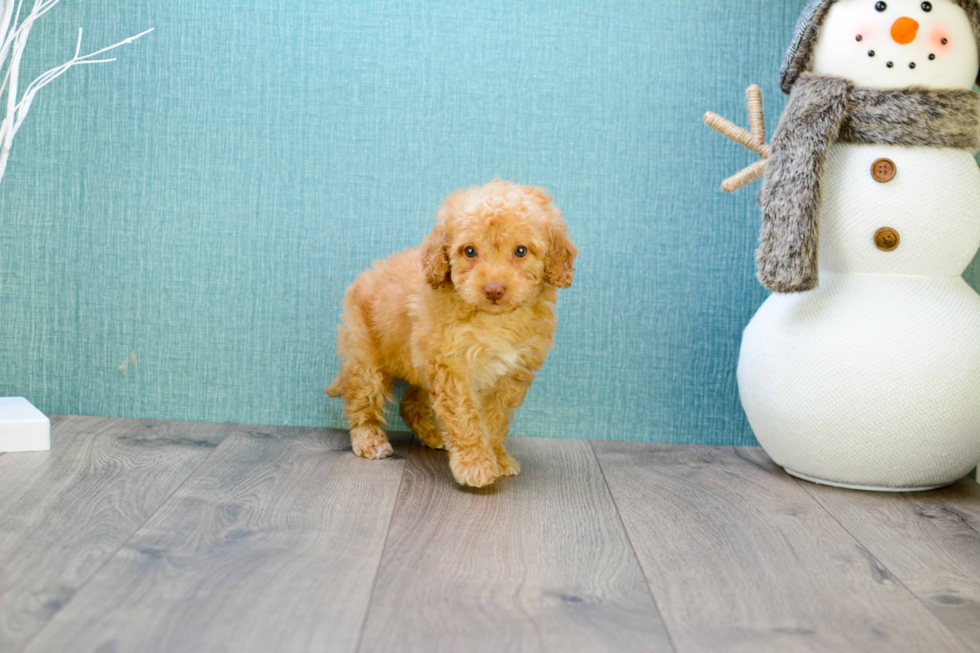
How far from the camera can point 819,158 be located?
6.00 ft

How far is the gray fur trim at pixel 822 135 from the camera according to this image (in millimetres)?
1825

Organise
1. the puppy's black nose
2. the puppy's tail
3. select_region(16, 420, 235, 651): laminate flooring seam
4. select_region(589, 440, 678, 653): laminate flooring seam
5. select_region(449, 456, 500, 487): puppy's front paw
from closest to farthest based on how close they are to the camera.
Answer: select_region(16, 420, 235, 651): laminate flooring seam
select_region(589, 440, 678, 653): laminate flooring seam
the puppy's black nose
select_region(449, 456, 500, 487): puppy's front paw
the puppy's tail

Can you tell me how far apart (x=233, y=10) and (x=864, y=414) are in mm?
1862

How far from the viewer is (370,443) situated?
A: 6.84 ft

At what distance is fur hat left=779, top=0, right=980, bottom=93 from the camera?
1.86m

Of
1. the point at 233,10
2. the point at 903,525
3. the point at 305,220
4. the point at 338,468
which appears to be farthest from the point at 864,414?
the point at 233,10

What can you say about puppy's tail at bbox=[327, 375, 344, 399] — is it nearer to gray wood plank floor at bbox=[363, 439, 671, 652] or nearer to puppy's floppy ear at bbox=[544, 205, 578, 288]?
gray wood plank floor at bbox=[363, 439, 671, 652]

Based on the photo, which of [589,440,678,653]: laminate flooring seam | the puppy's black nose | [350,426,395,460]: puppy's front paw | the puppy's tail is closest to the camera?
[589,440,678,653]: laminate flooring seam

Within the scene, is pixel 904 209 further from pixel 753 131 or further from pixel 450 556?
pixel 450 556

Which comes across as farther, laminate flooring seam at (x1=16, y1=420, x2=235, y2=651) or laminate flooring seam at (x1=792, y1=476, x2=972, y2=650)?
laminate flooring seam at (x1=792, y1=476, x2=972, y2=650)

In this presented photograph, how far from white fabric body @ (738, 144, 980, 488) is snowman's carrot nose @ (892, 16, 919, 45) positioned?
23 centimetres

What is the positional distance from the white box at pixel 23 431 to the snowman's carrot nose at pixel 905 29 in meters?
2.09

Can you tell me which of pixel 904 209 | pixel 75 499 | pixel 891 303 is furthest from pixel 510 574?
pixel 904 209

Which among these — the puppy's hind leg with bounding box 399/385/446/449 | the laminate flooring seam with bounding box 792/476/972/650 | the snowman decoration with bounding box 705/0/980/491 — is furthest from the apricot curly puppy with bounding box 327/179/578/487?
the laminate flooring seam with bounding box 792/476/972/650
